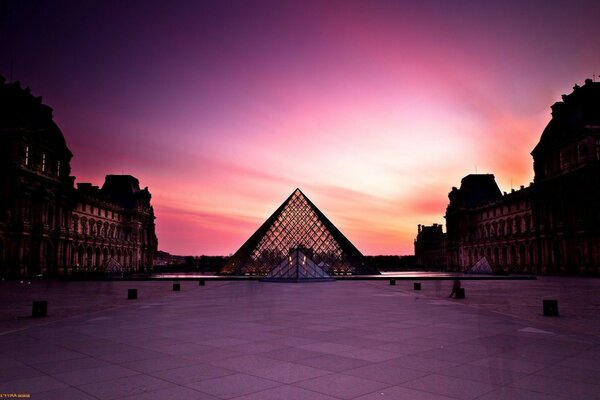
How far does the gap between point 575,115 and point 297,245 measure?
29576 millimetres

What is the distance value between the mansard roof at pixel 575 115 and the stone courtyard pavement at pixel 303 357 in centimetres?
3925

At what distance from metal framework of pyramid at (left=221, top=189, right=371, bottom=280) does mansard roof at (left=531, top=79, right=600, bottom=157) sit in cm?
2404

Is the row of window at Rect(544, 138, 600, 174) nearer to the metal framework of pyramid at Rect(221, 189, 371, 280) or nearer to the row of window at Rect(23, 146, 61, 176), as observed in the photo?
the metal framework of pyramid at Rect(221, 189, 371, 280)

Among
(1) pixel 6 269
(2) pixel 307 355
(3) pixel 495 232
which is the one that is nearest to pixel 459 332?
(2) pixel 307 355

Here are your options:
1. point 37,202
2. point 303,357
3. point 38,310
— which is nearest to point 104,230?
point 37,202

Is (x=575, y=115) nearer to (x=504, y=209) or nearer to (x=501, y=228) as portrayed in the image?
(x=504, y=209)

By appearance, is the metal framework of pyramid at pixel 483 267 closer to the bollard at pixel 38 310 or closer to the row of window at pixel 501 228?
the row of window at pixel 501 228

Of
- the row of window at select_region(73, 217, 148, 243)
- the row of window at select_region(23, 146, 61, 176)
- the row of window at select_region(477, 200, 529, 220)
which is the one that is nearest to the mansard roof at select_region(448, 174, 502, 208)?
the row of window at select_region(477, 200, 529, 220)

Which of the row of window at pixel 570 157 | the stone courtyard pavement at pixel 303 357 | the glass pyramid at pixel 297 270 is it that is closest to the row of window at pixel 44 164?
the glass pyramid at pixel 297 270

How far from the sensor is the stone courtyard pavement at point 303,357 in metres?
4.48

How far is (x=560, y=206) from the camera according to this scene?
157ft

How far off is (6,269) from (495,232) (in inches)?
2397

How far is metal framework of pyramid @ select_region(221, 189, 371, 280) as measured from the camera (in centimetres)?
3797

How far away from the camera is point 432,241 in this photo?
119m
